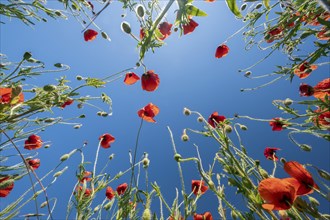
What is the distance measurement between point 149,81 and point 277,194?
1361 millimetres

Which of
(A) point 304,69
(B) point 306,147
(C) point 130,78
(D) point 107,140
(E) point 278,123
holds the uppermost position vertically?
(C) point 130,78

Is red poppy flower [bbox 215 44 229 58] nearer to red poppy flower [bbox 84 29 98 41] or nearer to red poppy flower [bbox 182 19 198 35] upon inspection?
red poppy flower [bbox 182 19 198 35]

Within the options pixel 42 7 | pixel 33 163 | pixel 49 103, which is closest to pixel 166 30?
pixel 49 103

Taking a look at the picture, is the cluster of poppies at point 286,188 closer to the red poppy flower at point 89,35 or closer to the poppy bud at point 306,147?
the poppy bud at point 306,147

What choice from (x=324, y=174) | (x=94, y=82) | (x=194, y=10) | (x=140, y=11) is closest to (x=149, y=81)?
(x=94, y=82)

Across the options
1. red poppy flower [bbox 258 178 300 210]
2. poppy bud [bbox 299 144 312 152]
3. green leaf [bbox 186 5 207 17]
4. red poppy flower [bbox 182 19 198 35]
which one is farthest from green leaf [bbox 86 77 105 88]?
poppy bud [bbox 299 144 312 152]

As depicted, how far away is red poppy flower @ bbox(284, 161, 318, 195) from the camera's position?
1.11 meters

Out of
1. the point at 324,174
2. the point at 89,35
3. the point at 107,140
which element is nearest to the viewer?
the point at 324,174

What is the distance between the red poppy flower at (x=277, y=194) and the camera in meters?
0.98

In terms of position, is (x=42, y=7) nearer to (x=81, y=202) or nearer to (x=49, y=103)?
(x=49, y=103)

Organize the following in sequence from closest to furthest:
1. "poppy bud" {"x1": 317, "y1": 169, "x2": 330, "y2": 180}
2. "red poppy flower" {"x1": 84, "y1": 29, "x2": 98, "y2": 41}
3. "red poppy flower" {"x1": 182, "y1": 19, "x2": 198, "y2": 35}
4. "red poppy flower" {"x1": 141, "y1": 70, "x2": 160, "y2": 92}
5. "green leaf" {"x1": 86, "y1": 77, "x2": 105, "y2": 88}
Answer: "poppy bud" {"x1": 317, "y1": 169, "x2": 330, "y2": 180}
"red poppy flower" {"x1": 182, "y1": 19, "x2": 198, "y2": 35}
"green leaf" {"x1": 86, "y1": 77, "x2": 105, "y2": 88}
"red poppy flower" {"x1": 141, "y1": 70, "x2": 160, "y2": 92}
"red poppy flower" {"x1": 84, "y1": 29, "x2": 98, "y2": 41}

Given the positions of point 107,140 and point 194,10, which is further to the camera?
point 107,140

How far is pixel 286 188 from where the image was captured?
3.50ft

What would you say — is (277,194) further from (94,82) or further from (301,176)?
(94,82)
